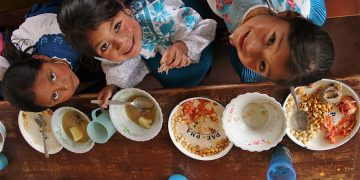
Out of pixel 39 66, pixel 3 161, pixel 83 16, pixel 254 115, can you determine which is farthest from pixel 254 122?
pixel 3 161

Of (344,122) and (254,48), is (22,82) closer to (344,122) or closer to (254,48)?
(254,48)

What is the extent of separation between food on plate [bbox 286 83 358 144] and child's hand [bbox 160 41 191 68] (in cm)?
41

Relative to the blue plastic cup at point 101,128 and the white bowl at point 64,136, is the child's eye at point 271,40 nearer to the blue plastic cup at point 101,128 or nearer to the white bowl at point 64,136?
the blue plastic cup at point 101,128

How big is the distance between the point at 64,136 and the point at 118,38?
1.89ft

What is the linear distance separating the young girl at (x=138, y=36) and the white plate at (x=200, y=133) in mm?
181

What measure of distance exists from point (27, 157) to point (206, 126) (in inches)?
32.1

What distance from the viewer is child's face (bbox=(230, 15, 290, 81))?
3.05ft

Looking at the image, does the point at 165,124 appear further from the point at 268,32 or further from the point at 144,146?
the point at 268,32

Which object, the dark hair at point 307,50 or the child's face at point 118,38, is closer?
the dark hair at point 307,50

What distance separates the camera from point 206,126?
1.37 metres

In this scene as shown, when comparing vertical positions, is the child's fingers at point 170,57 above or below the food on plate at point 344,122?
above

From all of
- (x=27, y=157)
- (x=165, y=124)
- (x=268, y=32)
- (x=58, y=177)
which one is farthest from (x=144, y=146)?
(x=268, y=32)

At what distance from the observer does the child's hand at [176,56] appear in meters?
1.17

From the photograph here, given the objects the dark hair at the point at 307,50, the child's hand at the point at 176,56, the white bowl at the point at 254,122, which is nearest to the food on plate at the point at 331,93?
the white bowl at the point at 254,122
